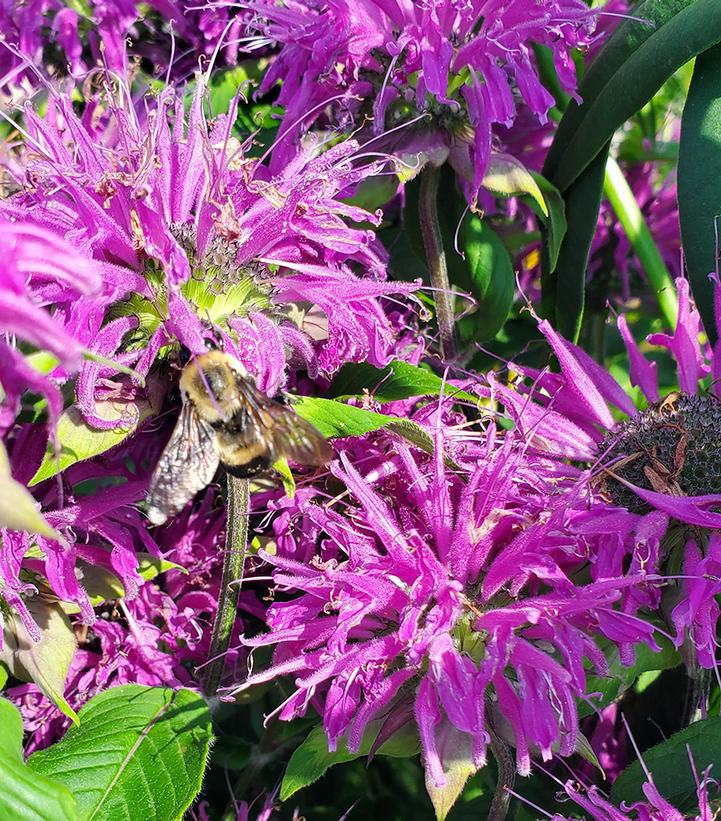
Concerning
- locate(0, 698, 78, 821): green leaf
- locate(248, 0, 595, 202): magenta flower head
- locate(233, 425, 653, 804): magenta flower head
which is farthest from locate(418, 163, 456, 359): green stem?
locate(0, 698, 78, 821): green leaf

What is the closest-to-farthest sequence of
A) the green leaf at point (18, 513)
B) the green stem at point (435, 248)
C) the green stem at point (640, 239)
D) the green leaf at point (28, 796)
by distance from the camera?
the green leaf at point (18, 513), the green leaf at point (28, 796), the green stem at point (435, 248), the green stem at point (640, 239)

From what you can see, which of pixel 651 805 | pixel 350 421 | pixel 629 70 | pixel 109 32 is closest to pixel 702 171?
pixel 629 70

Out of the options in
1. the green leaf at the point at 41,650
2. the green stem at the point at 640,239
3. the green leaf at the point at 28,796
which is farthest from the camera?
the green stem at the point at 640,239

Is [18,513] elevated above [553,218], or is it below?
above

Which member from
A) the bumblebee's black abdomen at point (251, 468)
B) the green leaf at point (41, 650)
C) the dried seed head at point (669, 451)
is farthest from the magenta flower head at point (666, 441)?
the green leaf at point (41, 650)

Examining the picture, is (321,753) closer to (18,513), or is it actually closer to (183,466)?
(183,466)

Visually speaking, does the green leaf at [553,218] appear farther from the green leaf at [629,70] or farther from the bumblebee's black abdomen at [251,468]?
the bumblebee's black abdomen at [251,468]
